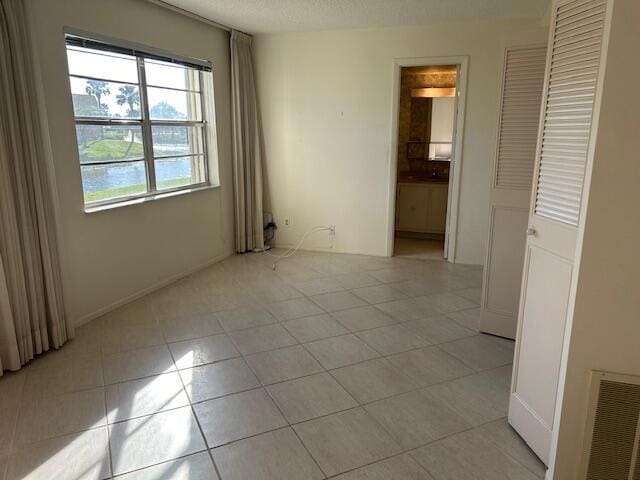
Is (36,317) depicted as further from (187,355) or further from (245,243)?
(245,243)

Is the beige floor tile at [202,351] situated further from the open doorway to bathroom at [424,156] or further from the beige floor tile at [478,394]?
the open doorway to bathroom at [424,156]

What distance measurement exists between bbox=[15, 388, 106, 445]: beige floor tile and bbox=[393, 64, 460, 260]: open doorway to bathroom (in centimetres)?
430

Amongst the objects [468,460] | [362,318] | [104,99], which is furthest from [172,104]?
[468,460]

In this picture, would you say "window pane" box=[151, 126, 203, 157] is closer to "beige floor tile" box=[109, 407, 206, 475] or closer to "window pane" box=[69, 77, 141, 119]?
"window pane" box=[69, 77, 141, 119]

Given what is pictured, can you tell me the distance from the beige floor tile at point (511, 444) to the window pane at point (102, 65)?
3.63 meters

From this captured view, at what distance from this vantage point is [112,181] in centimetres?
380

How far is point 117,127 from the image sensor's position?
377 centimetres

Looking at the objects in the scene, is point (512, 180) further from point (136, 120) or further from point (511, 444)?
point (136, 120)

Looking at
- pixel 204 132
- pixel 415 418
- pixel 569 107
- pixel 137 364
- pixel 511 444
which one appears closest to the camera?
pixel 569 107

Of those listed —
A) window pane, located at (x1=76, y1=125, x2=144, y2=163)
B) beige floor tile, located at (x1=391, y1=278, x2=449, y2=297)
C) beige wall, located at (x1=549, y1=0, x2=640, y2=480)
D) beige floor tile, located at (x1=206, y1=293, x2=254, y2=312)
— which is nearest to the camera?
beige wall, located at (x1=549, y1=0, x2=640, y2=480)

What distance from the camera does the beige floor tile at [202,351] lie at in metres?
2.94

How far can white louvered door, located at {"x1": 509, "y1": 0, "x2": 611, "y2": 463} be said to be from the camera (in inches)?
67.6

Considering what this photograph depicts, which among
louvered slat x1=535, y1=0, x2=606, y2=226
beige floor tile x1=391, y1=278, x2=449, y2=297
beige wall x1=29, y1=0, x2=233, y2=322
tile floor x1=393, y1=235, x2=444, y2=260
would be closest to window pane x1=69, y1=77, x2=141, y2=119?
beige wall x1=29, y1=0, x2=233, y2=322

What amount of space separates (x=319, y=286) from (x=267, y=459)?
2.46 metres
